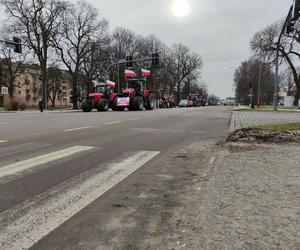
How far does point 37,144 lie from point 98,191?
4774 millimetres

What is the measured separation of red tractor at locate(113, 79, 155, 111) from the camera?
122 ft

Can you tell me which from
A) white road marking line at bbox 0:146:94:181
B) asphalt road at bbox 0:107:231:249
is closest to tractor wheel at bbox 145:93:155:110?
asphalt road at bbox 0:107:231:249

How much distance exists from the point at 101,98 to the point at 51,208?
32720 mm

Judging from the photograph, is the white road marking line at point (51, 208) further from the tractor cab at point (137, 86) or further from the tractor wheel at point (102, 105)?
the tractor cab at point (137, 86)

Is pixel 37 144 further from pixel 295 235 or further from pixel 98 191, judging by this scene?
pixel 295 235

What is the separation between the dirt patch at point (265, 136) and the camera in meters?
10.5

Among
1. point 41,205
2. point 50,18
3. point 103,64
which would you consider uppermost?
point 50,18

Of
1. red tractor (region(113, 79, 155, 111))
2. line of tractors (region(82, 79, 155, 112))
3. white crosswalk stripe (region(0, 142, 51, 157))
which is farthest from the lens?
red tractor (region(113, 79, 155, 111))

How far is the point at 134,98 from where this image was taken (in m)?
37.5

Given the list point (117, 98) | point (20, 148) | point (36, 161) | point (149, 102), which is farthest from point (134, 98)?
point (36, 161)

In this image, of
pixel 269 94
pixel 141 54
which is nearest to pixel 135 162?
pixel 141 54

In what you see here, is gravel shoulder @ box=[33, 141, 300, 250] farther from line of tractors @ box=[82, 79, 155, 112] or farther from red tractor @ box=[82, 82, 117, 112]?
line of tractors @ box=[82, 79, 155, 112]

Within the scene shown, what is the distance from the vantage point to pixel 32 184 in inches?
222

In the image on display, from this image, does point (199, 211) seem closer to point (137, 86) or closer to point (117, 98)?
point (117, 98)
